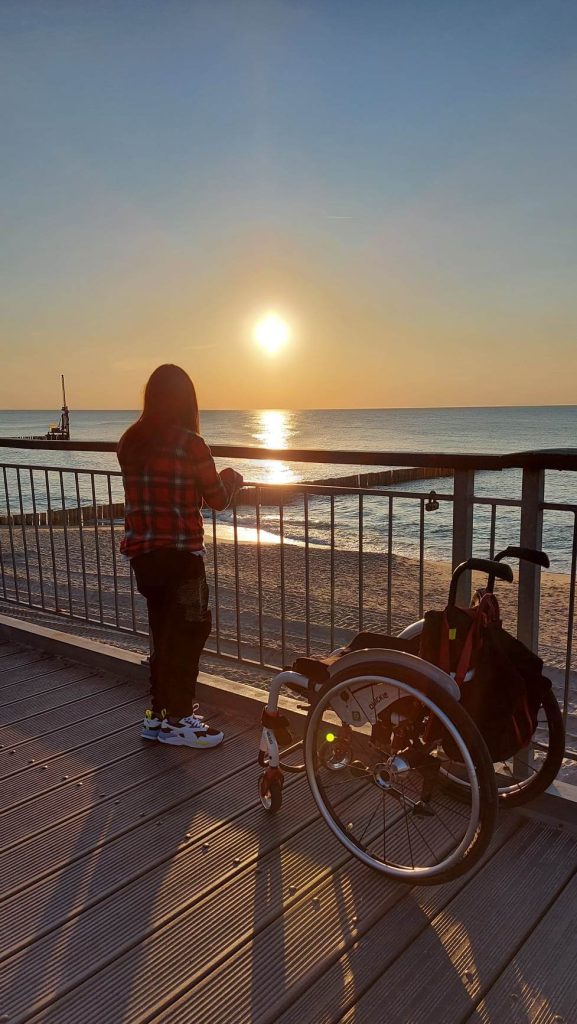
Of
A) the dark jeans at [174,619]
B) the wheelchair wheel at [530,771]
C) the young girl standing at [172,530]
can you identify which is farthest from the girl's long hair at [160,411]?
the wheelchair wheel at [530,771]

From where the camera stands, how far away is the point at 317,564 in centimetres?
1340

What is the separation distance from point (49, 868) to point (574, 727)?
4.84 meters

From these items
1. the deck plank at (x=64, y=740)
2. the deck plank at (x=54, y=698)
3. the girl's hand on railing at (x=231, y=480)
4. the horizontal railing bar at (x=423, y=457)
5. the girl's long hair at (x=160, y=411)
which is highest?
the girl's long hair at (x=160, y=411)

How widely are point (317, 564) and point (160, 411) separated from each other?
11020mm

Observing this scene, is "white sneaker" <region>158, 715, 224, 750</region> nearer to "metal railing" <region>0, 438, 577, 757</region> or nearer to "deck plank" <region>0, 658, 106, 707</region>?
"metal railing" <region>0, 438, 577, 757</region>

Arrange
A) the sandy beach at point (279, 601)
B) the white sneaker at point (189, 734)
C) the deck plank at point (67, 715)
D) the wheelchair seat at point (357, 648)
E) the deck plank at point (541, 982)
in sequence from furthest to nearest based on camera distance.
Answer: the sandy beach at point (279, 601), the deck plank at point (67, 715), the white sneaker at point (189, 734), the wheelchair seat at point (357, 648), the deck plank at point (541, 982)

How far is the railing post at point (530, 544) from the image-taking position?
7.43 feet

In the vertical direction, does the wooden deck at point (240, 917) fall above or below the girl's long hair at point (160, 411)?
below

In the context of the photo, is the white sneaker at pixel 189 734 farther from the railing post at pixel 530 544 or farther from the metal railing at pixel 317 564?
the railing post at pixel 530 544

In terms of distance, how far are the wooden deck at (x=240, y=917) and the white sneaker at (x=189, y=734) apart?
0.55 feet

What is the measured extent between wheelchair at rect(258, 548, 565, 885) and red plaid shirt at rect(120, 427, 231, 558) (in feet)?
2.51

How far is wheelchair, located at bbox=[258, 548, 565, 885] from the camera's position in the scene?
171cm

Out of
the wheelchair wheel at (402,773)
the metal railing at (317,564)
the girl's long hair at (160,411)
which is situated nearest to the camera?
the wheelchair wheel at (402,773)

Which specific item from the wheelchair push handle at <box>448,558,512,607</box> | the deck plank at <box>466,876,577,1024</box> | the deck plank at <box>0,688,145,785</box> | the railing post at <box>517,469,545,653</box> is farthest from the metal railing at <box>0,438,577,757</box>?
the deck plank at <box>466,876,577,1024</box>
